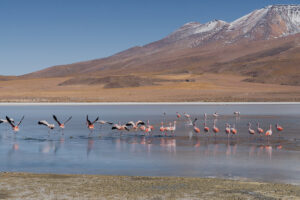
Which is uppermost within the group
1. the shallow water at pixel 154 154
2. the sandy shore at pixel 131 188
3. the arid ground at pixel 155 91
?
the arid ground at pixel 155 91

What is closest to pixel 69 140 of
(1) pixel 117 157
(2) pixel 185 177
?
(1) pixel 117 157

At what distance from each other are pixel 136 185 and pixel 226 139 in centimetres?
981

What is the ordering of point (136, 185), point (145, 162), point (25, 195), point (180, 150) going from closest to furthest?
point (25, 195) < point (136, 185) < point (145, 162) < point (180, 150)

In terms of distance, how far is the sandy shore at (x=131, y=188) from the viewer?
9.38m

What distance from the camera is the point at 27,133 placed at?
71.1 ft

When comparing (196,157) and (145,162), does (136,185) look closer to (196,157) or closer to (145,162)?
(145,162)

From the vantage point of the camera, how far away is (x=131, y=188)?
10.0 metres

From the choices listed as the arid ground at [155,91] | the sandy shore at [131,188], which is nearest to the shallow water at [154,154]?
the sandy shore at [131,188]

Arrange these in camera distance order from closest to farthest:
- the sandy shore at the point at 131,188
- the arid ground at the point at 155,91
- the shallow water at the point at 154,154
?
the sandy shore at the point at 131,188 → the shallow water at the point at 154,154 → the arid ground at the point at 155,91

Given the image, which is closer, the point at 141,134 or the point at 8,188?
the point at 8,188

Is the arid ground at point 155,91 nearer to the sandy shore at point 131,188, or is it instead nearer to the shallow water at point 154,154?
the shallow water at point 154,154

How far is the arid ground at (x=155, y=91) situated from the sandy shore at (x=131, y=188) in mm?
51423

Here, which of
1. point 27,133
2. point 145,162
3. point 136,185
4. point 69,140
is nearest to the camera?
point 136,185

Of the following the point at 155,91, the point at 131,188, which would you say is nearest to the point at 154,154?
the point at 131,188
